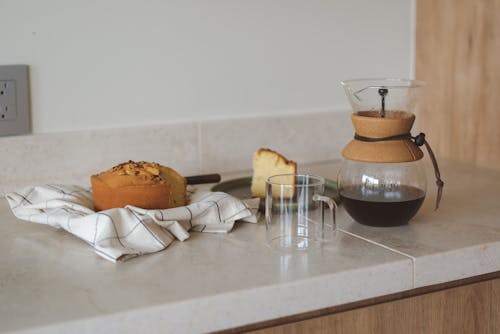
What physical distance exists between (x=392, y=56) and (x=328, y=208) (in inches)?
27.0

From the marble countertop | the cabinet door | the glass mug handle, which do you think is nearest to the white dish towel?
the marble countertop

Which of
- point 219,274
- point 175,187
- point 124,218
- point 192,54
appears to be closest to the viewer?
point 219,274

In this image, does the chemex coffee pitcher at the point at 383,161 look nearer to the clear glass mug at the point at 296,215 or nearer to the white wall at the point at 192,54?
the clear glass mug at the point at 296,215

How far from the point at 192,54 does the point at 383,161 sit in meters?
0.54

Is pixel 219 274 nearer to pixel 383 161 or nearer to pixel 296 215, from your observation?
pixel 296 215

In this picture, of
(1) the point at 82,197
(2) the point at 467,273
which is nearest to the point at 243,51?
(1) the point at 82,197

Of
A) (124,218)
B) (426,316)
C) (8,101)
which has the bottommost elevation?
(426,316)

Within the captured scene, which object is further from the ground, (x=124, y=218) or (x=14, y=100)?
(x=14, y=100)

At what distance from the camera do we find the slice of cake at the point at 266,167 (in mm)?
1252

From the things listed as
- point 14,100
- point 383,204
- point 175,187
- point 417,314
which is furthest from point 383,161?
point 14,100

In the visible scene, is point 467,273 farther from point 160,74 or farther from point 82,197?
point 160,74

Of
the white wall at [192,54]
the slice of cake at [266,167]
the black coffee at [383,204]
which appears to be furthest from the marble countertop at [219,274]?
the white wall at [192,54]

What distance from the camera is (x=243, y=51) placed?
1.51m

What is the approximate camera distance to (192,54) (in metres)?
1.45
